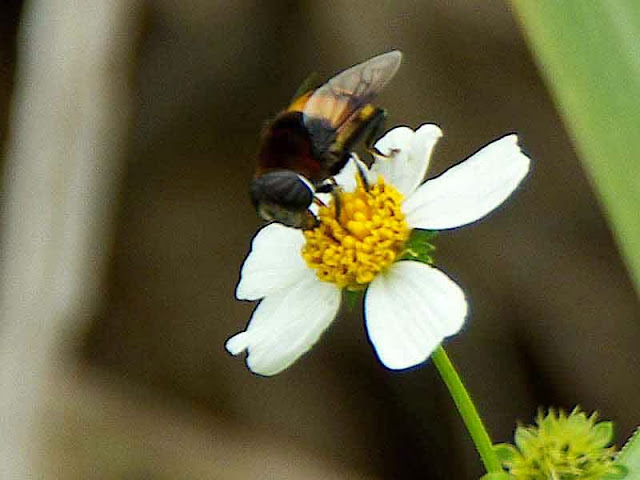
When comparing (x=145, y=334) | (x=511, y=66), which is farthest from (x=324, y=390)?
(x=511, y=66)

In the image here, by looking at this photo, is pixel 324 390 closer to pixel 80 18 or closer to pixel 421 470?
pixel 421 470

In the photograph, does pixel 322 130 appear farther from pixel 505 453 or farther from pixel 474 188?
pixel 505 453

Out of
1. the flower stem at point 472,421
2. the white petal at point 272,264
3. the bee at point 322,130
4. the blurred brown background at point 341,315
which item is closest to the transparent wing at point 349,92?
the bee at point 322,130

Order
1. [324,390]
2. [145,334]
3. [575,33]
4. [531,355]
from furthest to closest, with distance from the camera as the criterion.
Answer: [145,334], [324,390], [531,355], [575,33]

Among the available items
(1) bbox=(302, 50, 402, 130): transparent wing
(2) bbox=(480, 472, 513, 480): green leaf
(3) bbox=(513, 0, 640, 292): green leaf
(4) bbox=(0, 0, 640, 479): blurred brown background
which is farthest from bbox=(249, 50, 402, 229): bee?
(4) bbox=(0, 0, 640, 479): blurred brown background

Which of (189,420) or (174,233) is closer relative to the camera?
(189,420)

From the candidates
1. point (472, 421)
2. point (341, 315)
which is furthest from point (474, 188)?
point (341, 315)

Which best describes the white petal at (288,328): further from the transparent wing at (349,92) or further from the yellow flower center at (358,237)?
the transparent wing at (349,92)

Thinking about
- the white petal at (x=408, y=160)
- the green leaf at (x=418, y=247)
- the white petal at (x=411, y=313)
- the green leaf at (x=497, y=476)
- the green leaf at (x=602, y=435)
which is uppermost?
the white petal at (x=408, y=160)
